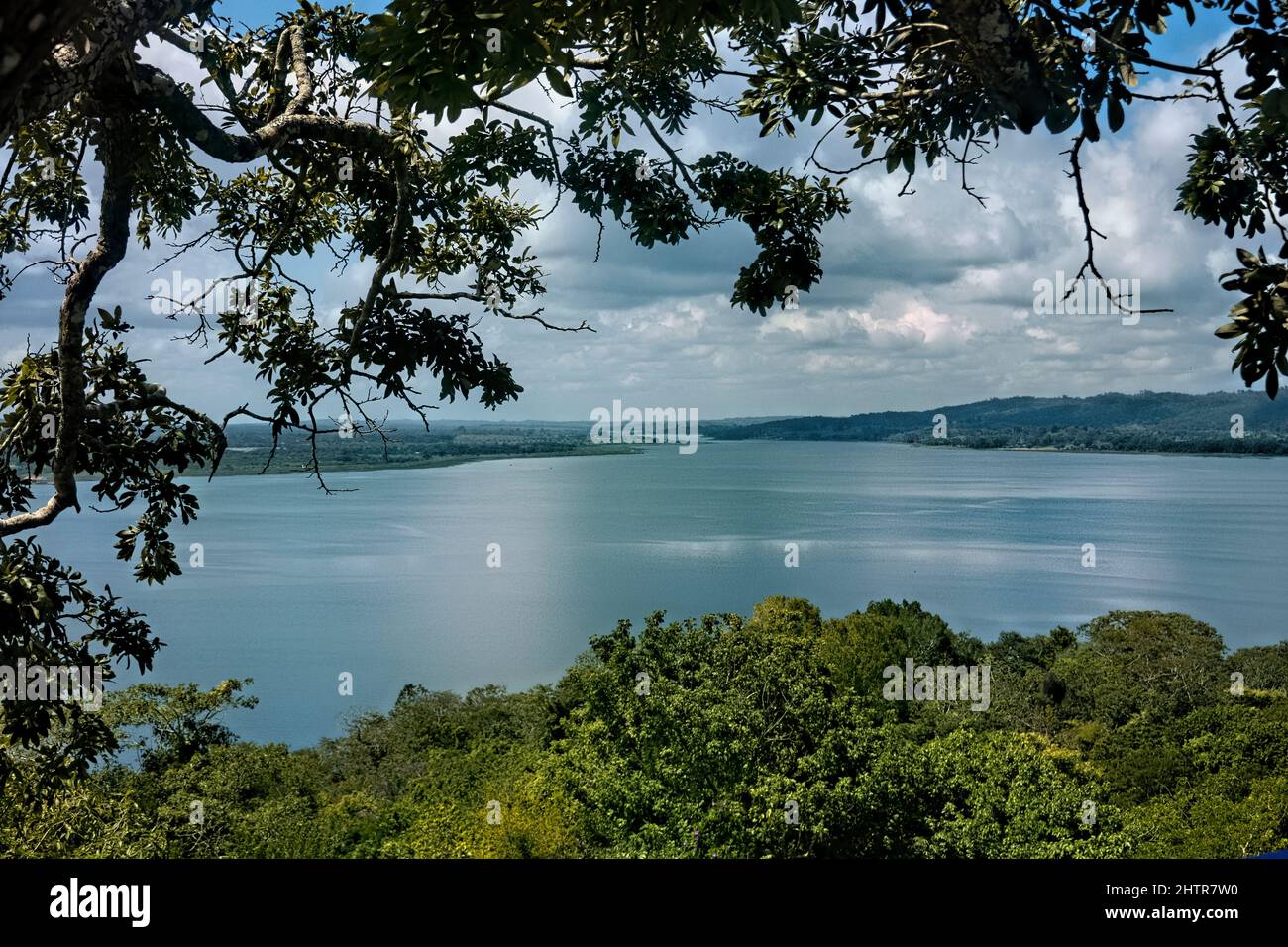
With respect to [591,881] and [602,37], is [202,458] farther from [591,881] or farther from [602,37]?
[591,881]

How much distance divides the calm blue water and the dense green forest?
7.00 m

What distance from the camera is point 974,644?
30.3m

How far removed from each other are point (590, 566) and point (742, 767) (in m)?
48.1

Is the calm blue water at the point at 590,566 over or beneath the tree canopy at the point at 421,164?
beneath

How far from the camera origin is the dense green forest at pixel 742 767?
14031mm

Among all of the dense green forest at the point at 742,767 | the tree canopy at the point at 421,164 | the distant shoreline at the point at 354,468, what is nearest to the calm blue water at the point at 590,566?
the distant shoreline at the point at 354,468

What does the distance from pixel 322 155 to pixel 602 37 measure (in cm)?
219

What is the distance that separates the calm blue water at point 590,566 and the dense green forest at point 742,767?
7.00 metres

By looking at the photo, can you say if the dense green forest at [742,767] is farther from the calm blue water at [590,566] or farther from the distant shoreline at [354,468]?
the calm blue water at [590,566]

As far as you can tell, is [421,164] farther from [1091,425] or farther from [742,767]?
[1091,425]

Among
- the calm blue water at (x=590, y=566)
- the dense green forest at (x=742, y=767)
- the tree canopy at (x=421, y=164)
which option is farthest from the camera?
the calm blue water at (x=590, y=566)

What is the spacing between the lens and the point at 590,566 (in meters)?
62.2

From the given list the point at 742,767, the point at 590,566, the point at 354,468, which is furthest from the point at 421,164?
the point at 590,566

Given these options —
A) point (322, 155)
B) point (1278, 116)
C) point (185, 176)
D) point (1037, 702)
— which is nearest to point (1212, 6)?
point (1278, 116)
